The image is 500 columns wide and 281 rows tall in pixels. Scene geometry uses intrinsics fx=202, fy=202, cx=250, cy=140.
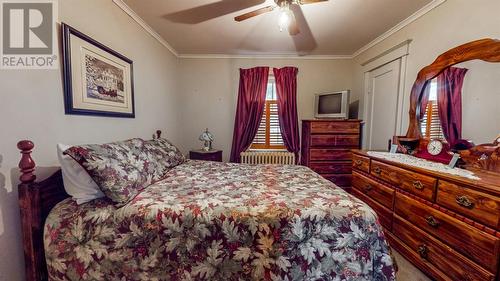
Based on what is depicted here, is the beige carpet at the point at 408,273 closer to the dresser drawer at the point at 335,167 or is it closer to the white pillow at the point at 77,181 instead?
the dresser drawer at the point at 335,167

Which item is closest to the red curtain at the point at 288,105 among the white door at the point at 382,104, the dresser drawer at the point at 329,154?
the dresser drawer at the point at 329,154

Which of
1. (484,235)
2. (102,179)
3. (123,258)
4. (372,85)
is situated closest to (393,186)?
(484,235)

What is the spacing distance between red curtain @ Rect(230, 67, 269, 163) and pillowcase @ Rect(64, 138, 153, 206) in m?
2.24

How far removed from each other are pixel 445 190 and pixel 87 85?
9.25ft

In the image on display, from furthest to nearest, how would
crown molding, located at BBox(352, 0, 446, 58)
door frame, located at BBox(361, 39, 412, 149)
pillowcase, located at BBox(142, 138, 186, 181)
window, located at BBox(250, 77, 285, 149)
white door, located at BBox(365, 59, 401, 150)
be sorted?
window, located at BBox(250, 77, 285, 149)
white door, located at BBox(365, 59, 401, 150)
door frame, located at BBox(361, 39, 412, 149)
crown molding, located at BBox(352, 0, 446, 58)
pillowcase, located at BBox(142, 138, 186, 181)

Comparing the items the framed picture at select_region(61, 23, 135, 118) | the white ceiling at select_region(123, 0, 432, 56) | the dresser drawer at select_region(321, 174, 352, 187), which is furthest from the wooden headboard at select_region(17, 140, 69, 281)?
the dresser drawer at select_region(321, 174, 352, 187)

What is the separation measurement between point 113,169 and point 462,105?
2.71 meters

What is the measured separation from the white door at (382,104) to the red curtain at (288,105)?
3.75 ft

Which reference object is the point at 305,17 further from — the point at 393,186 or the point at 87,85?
the point at 87,85

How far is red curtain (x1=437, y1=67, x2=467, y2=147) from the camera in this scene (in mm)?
1710

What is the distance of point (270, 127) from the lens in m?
3.76

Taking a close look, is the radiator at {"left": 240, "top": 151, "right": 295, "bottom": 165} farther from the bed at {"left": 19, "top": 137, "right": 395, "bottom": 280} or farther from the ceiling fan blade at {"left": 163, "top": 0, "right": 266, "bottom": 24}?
the bed at {"left": 19, "top": 137, "right": 395, "bottom": 280}

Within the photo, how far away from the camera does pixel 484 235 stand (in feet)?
3.74

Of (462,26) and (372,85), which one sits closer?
(462,26)
